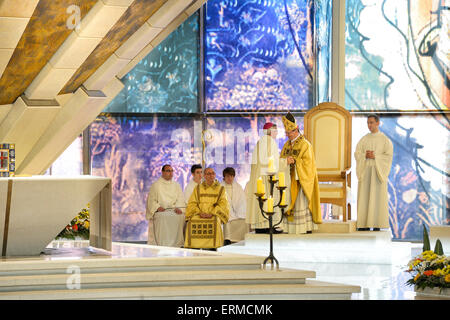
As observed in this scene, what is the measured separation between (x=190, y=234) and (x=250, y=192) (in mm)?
1038

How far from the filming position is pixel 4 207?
675cm

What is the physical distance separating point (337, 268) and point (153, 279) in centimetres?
297

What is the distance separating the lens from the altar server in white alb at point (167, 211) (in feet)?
37.2

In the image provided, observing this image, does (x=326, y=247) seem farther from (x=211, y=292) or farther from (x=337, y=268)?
(x=211, y=292)

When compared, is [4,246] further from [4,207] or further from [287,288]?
[287,288]

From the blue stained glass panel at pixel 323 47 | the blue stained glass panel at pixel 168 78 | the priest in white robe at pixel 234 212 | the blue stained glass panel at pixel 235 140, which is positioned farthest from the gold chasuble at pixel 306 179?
the blue stained glass panel at pixel 168 78

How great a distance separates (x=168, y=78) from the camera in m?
13.8

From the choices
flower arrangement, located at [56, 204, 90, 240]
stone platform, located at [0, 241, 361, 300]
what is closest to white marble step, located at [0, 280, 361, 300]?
stone platform, located at [0, 241, 361, 300]

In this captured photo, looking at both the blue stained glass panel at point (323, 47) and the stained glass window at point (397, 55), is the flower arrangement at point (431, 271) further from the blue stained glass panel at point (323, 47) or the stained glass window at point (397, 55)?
the stained glass window at point (397, 55)

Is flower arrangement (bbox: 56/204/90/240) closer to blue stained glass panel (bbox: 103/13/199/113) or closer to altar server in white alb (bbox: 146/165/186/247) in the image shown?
altar server in white alb (bbox: 146/165/186/247)

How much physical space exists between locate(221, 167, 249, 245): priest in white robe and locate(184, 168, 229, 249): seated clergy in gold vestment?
466 mm

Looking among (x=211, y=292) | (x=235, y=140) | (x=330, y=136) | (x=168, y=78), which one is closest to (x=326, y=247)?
(x=330, y=136)

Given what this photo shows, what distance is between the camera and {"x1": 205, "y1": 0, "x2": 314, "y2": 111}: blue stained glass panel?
45.5ft
